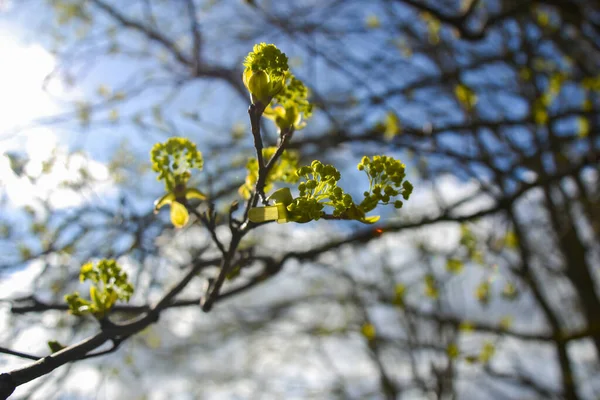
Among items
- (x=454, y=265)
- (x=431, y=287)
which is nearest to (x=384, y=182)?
(x=454, y=265)

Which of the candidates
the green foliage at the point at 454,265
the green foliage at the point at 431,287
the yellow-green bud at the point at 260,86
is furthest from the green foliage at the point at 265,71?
the green foliage at the point at 431,287

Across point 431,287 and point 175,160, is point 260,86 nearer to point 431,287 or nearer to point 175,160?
point 175,160

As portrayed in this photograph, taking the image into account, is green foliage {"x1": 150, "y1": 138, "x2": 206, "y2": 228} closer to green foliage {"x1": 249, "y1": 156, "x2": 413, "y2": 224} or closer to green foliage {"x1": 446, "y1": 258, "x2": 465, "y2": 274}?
green foliage {"x1": 249, "y1": 156, "x2": 413, "y2": 224}

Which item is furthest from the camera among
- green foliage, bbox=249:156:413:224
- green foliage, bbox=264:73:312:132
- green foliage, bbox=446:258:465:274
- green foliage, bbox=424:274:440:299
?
green foliage, bbox=424:274:440:299

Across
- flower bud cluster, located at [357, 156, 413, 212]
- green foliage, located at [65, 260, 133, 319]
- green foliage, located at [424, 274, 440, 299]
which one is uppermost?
green foliage, located at [424, 274, 440, 299]

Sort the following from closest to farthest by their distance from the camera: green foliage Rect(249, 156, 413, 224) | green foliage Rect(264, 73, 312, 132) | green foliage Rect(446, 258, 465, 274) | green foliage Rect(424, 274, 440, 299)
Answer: green foliage Rect(249, 156, 413, 224)
green foliage Rect(264, 73, 312, 132)
green foliage Rect(446, 258, 465, 274)
green foliage Rect(424, 274, 440, 299)

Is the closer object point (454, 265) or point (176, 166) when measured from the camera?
point (176, 166)

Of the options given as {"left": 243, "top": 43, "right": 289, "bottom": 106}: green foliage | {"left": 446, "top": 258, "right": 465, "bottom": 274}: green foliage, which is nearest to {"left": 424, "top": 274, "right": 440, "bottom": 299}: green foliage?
{"left": 446, "top": 258, "right": 465, "bottom": 274}: green foliage

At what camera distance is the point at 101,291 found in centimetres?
108

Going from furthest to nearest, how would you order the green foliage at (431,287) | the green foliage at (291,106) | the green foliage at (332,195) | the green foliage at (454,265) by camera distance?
the green foliage at (431,287), the green foliage at (454,265), the green foliage at (291,106), the green foliage at (332,195)

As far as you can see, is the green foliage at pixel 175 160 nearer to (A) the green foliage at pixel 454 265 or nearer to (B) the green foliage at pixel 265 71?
(B) the green foliage at pixel 265 71

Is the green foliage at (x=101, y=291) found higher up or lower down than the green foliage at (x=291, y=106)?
lower down

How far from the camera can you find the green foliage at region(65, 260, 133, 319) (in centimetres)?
103

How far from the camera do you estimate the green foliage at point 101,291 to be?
1034mm
